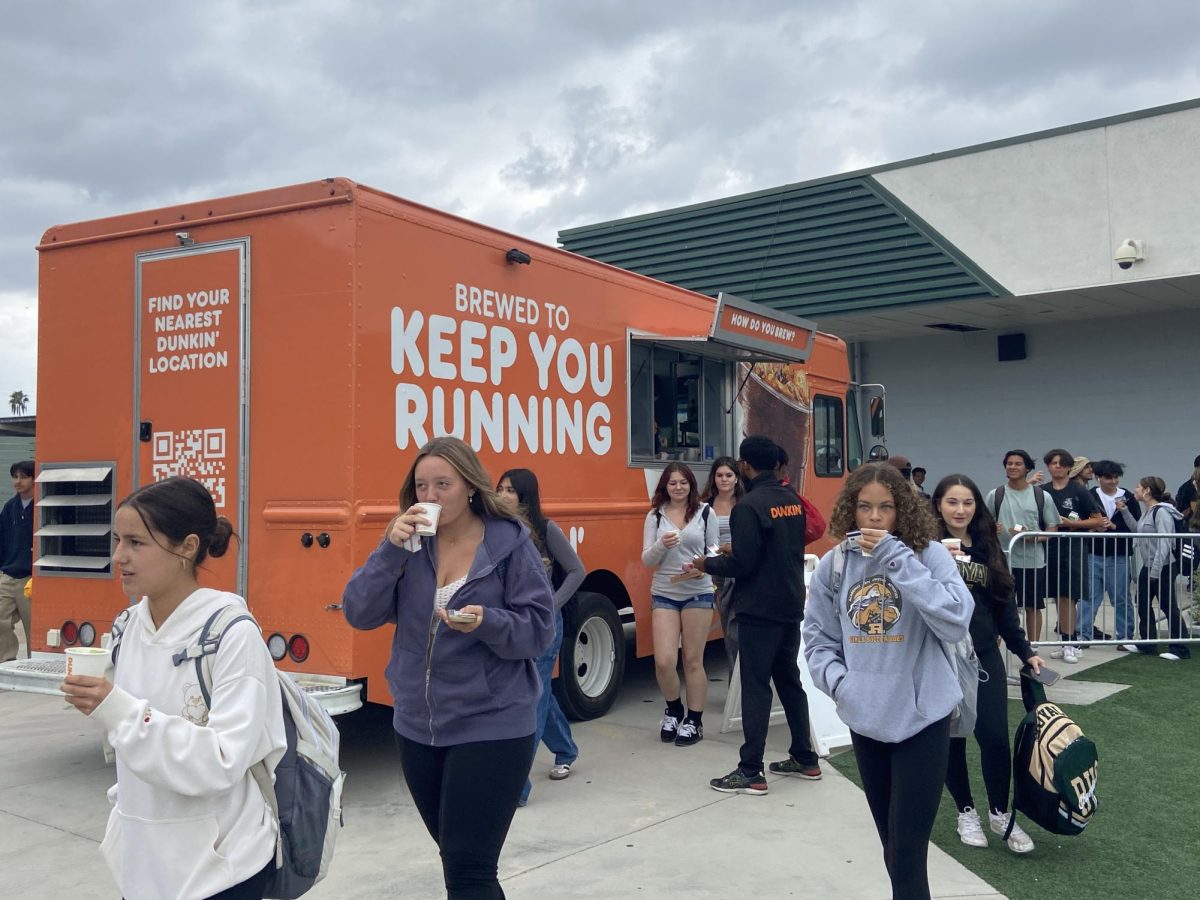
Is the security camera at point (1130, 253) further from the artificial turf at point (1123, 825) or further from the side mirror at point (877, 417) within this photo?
the artificial turf at point (1123, 825)

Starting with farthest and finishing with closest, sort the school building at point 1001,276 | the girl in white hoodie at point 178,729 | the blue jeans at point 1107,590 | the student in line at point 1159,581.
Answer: the school building at point 1001,276 < the student in line at point 1159,581 < the blue jeans at point 1107,590 < the girl in white hoodie at point 178,729

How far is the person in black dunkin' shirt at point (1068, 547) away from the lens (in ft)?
31.1

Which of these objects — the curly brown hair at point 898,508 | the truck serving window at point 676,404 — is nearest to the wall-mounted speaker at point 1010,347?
the truck serving window at point 676,404

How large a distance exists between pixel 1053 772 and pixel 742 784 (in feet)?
5.74

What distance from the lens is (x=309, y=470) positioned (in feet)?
19.1

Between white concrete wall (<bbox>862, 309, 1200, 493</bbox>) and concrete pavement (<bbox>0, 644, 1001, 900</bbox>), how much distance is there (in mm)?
12064

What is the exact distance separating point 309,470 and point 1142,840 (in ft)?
14.7

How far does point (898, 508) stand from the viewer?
12.4 ft

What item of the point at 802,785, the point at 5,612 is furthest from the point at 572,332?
the point at 5,612

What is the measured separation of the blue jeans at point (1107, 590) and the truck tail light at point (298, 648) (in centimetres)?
706

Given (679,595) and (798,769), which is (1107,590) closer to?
(679,595)

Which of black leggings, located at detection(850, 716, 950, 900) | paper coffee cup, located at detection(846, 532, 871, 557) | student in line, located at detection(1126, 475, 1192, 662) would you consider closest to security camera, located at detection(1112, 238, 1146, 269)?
student in line, located at detection(1126, 475, 1192, 662)

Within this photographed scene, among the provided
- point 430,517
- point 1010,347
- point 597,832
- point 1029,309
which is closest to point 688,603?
point 597,832

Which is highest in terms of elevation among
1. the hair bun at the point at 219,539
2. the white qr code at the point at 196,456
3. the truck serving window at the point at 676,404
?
the truck serving window at the point at 676,404
